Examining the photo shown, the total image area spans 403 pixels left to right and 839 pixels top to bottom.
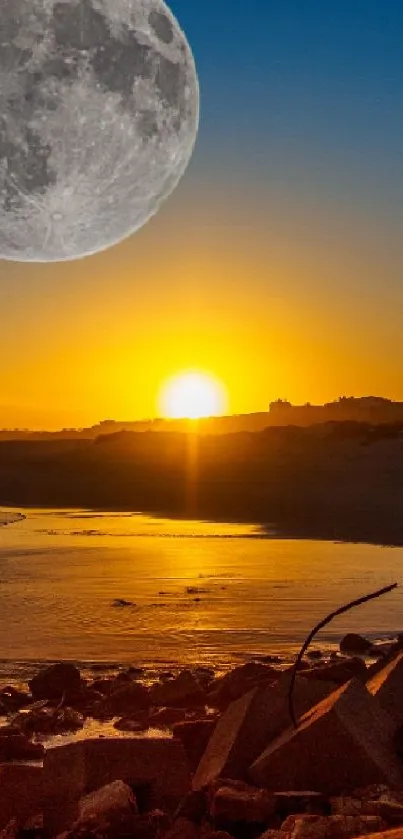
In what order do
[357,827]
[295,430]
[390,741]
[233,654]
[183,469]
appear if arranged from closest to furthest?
[357,827], [390,741], [233,654], [183,469], [295,430]

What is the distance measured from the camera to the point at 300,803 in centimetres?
417

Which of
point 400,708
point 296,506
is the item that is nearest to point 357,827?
point 400,708

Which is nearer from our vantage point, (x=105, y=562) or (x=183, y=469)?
(x=105, y=562)

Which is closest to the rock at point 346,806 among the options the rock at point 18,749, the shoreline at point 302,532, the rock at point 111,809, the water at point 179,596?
the rock at point 111,809

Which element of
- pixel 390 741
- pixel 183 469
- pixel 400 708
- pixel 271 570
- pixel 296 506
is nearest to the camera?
pixel 390 741

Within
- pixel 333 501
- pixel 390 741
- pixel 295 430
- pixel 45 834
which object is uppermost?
pixel 295 430

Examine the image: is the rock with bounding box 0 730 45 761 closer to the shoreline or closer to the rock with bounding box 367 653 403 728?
the rock with bounding box 367 653 403 728

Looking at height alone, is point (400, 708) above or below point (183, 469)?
below

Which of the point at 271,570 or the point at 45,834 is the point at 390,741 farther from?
the point at 271,570

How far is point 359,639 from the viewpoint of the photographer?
7742 mm

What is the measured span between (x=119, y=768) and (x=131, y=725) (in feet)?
4.21

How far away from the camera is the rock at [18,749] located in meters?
5.12

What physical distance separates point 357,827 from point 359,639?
4.05 m

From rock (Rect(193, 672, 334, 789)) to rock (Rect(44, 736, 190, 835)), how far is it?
173mm
